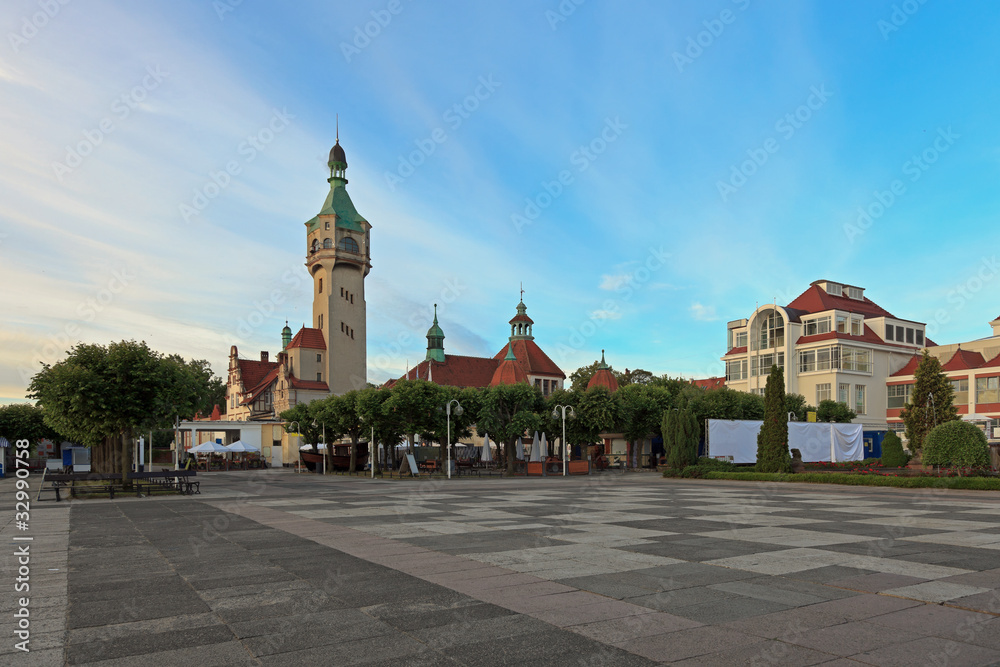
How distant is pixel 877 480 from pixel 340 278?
76.7 metres

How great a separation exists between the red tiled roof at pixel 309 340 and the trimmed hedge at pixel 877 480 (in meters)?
69.0

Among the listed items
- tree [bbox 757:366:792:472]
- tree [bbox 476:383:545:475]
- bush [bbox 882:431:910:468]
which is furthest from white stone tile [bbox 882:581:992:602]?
tree [bbox 476:383:545:475]

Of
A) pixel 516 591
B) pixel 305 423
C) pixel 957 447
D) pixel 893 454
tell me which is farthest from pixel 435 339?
pixel 516 591

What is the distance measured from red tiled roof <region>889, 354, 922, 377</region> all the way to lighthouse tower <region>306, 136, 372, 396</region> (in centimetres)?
6106

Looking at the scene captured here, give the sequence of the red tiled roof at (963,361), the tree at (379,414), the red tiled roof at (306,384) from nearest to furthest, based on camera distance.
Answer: the tree at (379,414) < the red tiled roof at (963,361) < the red tiled roof at (306,384)

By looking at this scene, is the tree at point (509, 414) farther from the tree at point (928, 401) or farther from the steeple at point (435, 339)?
the steeple at point (435, 339)

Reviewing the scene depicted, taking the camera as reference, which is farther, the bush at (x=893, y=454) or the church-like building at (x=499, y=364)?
the church-like building at (x=499, y=364)

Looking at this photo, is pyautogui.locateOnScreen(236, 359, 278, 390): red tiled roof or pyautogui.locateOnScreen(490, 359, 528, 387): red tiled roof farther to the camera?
pyautogui.locateOnScreen(236, 359, 278, 390): red tiled roof

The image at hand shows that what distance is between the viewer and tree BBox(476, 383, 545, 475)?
4050cm

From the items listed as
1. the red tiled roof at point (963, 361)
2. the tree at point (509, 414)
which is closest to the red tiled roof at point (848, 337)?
the red tiled roof at point (963, 361)

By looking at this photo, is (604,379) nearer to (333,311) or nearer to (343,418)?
(343,418)

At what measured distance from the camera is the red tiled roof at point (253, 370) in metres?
109

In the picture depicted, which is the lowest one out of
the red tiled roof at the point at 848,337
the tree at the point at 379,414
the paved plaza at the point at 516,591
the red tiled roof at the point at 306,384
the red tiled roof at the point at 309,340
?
the paved plaza at the point at 516,591

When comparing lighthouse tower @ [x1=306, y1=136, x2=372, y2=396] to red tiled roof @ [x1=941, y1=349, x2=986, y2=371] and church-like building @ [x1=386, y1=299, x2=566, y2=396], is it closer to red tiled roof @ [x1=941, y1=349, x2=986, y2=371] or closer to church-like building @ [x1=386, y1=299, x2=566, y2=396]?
church-like building @ [x1=386, y1=299, x2=566, y2=396]
